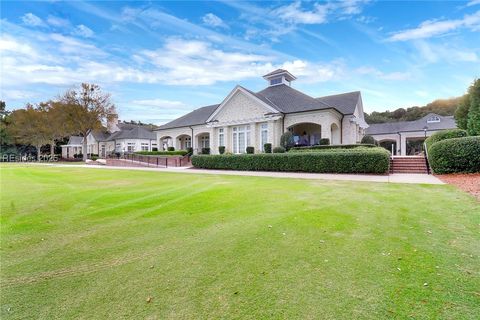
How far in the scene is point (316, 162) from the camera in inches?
609

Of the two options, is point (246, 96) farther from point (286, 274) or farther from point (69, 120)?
point (69, 120)

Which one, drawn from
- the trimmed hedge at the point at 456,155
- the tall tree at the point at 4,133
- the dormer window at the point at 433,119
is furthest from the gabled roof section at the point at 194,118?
the tall tree at the point at 4,133

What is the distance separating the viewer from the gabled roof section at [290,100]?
22.5 meters

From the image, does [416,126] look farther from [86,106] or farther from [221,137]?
[86,106]

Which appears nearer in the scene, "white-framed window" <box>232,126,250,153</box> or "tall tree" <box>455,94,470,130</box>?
"tall tree" <box>455,94,470,130</box>

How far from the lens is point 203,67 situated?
22.1m

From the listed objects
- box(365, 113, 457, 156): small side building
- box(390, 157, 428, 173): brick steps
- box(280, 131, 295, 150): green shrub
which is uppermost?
box(365, 113, 457, 156): small side building

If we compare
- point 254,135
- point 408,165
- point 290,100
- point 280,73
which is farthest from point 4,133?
point 408,165

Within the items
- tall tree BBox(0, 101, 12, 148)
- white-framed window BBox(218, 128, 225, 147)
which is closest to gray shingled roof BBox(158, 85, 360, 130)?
white-framed window BBox(218, 128, 225, 147)

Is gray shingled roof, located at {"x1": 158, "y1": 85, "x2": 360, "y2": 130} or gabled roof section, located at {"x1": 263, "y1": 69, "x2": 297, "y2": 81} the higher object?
gabled roof section, located at {"x1": 263, "y1": 69, "x2": 297, "y2": 81}

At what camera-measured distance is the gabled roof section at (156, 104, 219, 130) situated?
31.7m

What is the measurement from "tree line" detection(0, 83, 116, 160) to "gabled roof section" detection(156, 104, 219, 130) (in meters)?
15.7

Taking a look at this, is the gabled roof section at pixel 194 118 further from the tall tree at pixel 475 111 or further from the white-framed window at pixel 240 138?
the tall tree at pixel 475 111

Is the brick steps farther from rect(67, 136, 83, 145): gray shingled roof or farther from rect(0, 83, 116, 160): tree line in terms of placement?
rect(67, 136, 83, 145): gray shingled roof
